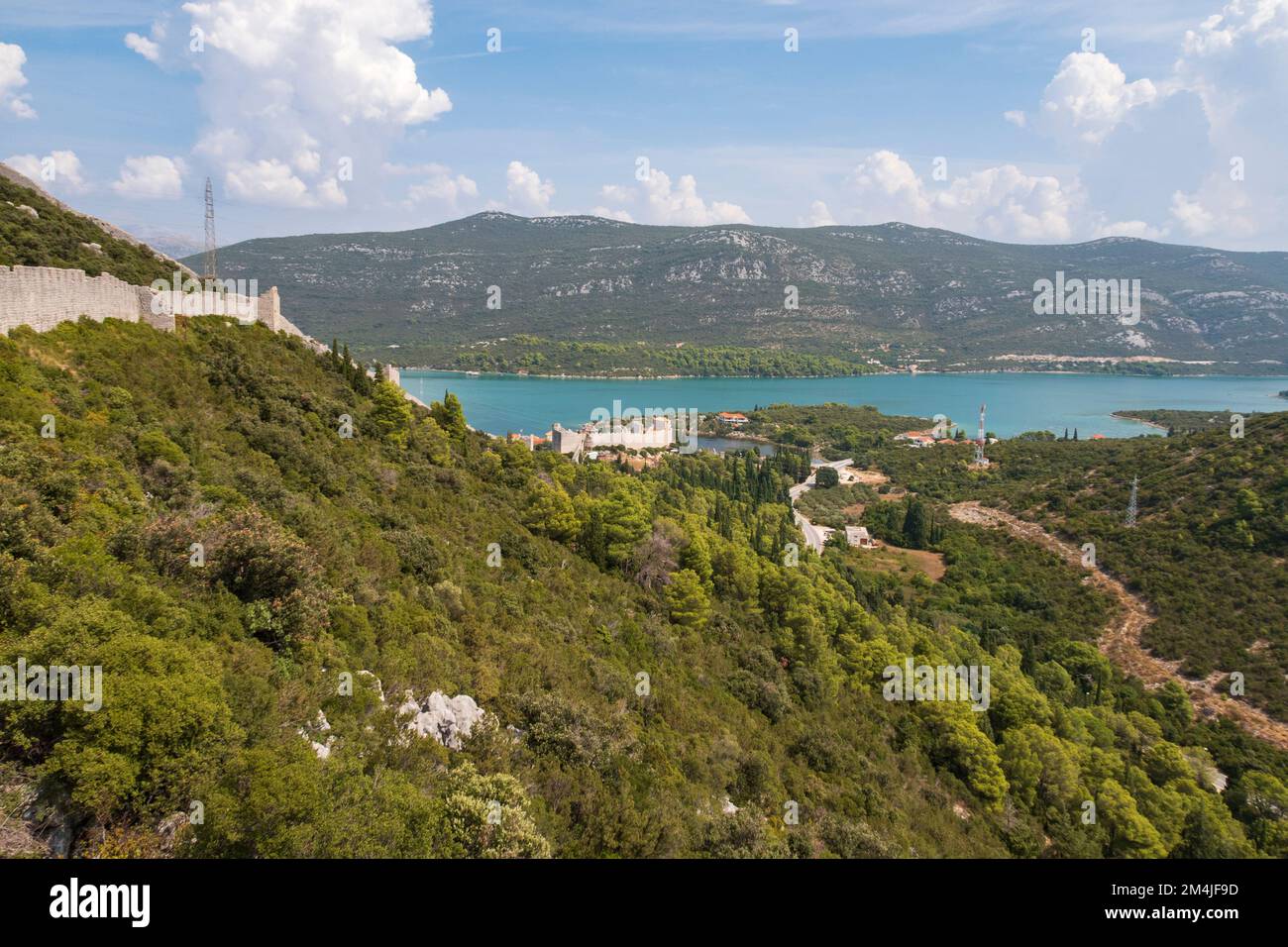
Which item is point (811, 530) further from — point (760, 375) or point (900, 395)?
point (760, 375)

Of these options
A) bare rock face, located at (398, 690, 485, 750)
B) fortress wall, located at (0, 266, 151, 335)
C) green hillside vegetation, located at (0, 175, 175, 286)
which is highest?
green hillside vegetation, located at (0, 175, 175, 286)

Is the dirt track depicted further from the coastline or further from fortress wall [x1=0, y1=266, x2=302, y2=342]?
the coastline

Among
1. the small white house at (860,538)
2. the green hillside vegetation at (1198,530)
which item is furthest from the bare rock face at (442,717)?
the small white house at (860,538)

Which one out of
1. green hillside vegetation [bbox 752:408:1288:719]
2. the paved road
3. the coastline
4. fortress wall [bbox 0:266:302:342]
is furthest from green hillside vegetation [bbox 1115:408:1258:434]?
fortress wall [bbox 0:266:302:342]

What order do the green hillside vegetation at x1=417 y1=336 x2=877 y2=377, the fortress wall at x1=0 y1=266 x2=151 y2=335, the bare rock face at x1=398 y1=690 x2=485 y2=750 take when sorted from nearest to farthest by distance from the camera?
the bare rock face at x1=398 y1=690 x2=485 y2=750
the fortress wall at x1=0 y1=266 x2=151 y2=335
the green hillside vegetation at x1=417 y1=336 x2=877 y2=377

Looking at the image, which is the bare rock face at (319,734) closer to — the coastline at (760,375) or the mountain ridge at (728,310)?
the coastline at (760,375)

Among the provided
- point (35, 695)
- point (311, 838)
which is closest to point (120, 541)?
point (35, 695)

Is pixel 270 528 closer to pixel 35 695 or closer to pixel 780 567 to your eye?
pixel 35 695
